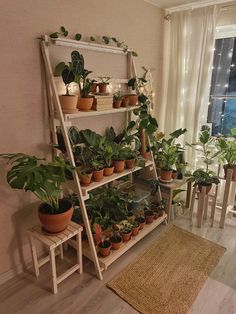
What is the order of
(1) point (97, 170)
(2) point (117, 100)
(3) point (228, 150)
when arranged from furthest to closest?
(3) point (228, 150) → (2) point (117, 100) → (1) point (97, 170)

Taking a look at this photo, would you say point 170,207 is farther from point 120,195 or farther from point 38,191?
point 38,191

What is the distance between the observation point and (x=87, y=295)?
1.62m

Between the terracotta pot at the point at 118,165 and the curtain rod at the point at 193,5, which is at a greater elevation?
the curtain rod at the point at 193,5

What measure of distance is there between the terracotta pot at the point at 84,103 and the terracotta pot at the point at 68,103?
0.10 meters

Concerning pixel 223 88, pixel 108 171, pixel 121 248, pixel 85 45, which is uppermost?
pixel 85 45

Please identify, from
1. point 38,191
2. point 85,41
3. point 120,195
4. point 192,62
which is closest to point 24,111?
point 38,191

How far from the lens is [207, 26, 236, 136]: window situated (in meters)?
2.58

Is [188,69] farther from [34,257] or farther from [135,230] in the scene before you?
[34,257]

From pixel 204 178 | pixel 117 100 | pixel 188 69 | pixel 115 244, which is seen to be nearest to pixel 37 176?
pixel 115 244

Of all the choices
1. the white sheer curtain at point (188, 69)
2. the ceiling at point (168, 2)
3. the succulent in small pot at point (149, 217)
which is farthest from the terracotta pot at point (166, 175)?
the ceiling at point (168, 2)

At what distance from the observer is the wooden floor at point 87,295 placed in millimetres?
1528

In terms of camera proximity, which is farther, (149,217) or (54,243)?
(149,217)

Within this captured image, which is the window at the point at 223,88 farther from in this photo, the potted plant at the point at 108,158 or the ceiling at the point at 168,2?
the potted plant at the point at 108,158

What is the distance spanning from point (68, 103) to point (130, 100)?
70 cm
